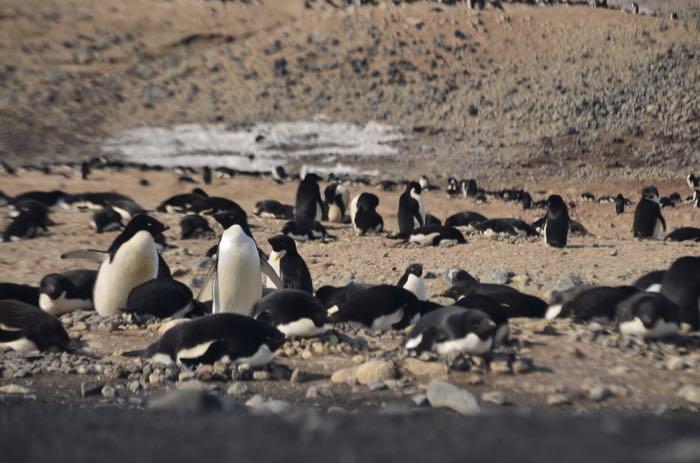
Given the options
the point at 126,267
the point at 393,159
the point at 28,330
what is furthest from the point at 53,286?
the point at 393,159

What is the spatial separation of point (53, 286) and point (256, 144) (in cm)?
3032

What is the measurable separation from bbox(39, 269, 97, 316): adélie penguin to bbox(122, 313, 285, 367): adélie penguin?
2647 mm

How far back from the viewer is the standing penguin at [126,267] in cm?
830

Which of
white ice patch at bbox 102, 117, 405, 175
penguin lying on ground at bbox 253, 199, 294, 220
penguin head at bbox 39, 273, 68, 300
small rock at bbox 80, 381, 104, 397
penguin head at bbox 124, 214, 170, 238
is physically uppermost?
white ice patch at bbox 102, 117, 405, 175

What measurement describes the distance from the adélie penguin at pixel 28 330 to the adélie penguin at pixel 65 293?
148 centimetres

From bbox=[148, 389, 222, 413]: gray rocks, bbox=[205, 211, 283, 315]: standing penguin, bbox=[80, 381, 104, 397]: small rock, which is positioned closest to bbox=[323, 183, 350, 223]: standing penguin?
bbox=[205, 211, 283, 315]: standing penguin

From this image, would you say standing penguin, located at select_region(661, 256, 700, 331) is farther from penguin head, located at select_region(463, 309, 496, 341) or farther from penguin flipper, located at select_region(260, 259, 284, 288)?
penguin flipper, located at select_region(260, 259, 284, 288)

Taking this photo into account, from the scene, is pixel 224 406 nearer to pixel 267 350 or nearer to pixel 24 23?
pixel 267 350

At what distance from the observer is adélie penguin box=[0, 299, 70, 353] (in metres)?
6.67

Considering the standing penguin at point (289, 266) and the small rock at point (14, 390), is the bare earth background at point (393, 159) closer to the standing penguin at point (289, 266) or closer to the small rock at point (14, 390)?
the small rock at point (14, 390)

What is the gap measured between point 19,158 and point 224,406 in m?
34.2

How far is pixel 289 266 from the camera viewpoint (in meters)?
8.84

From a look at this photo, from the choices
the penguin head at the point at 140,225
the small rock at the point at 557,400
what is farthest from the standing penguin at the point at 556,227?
the small rock at the point at 557,400

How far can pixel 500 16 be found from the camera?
51406mm
